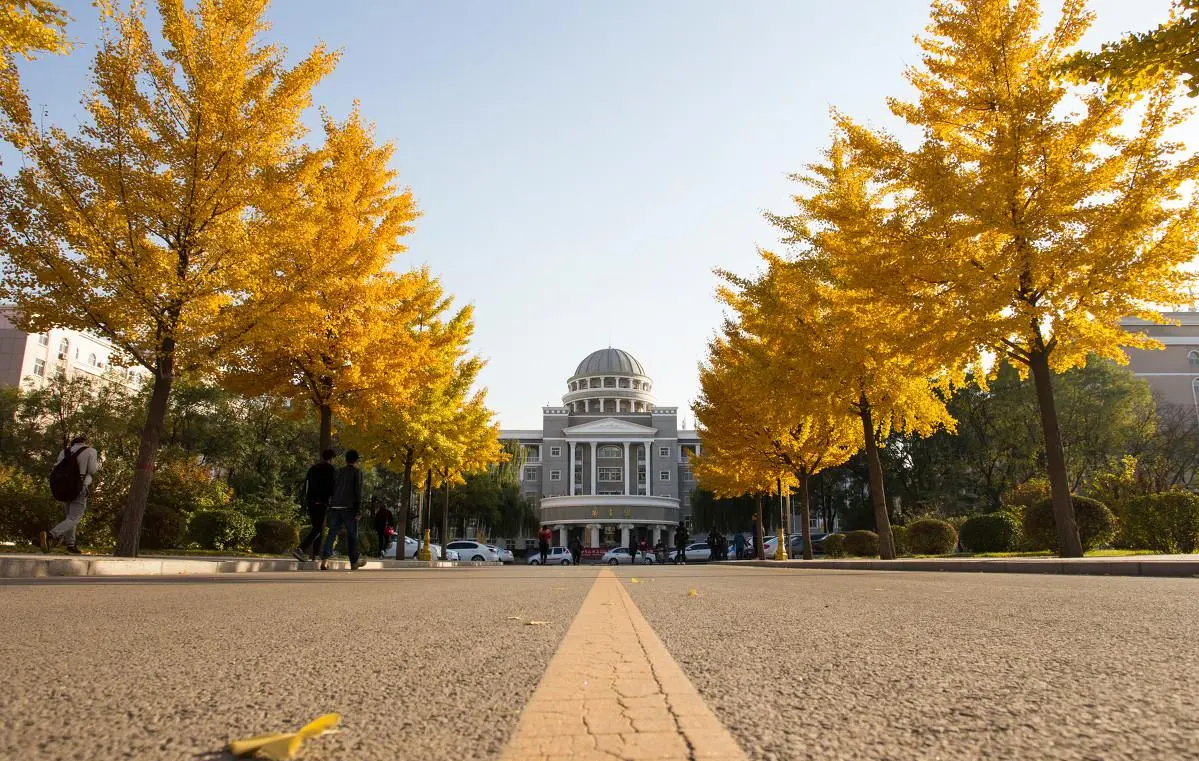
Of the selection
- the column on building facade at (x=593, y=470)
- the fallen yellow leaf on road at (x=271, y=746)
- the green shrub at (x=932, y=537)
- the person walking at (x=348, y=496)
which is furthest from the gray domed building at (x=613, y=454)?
the fallen yellow leaf on road at (x=271, y=746)

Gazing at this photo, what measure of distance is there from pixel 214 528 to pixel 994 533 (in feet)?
65.9

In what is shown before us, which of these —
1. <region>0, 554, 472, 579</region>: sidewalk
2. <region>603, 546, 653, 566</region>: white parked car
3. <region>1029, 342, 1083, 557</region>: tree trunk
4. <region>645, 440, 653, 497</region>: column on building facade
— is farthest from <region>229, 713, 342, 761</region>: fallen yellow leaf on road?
<region>645, 440, 653, 497</region>: column on building facade

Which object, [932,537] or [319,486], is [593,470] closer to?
[932,537]

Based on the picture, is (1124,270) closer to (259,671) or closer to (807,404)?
(807,404)

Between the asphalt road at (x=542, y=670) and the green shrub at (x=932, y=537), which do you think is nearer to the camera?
the asphalt road at (x=542, y=670)

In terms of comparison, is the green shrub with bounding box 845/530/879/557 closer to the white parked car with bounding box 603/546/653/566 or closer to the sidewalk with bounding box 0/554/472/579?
the sidewalk with bounding box 0/554/472/579

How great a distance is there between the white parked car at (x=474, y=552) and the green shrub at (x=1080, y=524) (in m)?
34.3

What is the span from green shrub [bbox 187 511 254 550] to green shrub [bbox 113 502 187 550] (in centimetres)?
188

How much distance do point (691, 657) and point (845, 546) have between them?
2879 centimetres

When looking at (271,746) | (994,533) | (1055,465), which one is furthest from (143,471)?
(994,533)

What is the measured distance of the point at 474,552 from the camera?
157ft

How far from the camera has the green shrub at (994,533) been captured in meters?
20.0

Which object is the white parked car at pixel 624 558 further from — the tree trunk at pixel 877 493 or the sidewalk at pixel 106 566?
the sidewalk at pixel 106 566

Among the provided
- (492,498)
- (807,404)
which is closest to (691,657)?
(807,404)
